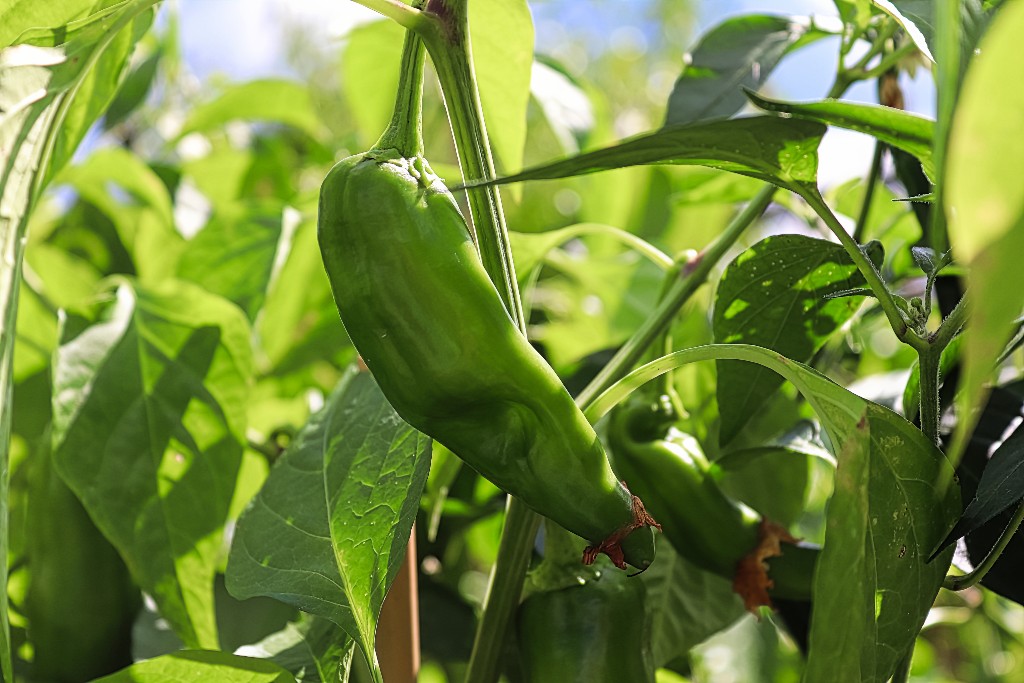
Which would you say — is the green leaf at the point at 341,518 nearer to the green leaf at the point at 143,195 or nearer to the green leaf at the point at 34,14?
the green leaf at the point at 34,14

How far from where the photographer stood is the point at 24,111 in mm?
291

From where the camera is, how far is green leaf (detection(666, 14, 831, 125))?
0.45 metres

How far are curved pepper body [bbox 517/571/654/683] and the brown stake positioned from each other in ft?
Answer: 0.15

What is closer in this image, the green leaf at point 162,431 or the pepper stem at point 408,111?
the pepper stem at point 408,111

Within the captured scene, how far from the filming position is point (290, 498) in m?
0.36

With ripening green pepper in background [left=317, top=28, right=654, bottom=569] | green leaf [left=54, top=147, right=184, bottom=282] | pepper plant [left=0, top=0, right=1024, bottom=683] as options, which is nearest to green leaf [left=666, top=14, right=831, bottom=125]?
pepper plant [left=0, top=0, right=1024, bottom=683]

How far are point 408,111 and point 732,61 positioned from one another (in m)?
0.25

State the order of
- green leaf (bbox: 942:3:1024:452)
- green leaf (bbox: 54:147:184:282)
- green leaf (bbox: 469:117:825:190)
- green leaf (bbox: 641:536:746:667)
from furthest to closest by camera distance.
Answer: green leaf (bbox: 54:147:184:282), green leaf (bbox: 641:536:746:667), green leaf (bbox: 469:117:825:190), green leaf (bbox: 942:3:1024:452)

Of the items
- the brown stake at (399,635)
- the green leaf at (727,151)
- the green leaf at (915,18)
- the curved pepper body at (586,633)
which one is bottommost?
the brown stake at (399,635)

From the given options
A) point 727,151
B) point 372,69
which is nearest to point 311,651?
point 727,151

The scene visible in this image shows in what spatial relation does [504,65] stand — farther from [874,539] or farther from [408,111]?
[874,539]

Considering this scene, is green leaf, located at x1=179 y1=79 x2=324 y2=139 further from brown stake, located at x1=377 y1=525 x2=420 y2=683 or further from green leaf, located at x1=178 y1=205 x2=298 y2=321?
brown stake, located at x1=377 y1=525 x2=420 y2=683

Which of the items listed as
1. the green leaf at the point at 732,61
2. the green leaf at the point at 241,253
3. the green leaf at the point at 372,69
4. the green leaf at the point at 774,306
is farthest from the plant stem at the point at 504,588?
the green leaf at the point at 372,69

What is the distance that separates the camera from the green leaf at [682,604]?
45 cm
